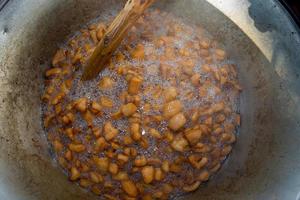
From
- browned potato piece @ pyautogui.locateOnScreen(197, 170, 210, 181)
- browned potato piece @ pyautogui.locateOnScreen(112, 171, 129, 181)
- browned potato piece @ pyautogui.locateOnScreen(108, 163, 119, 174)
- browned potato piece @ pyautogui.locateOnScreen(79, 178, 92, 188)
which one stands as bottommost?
browned potato piece @ pyautogui.locateOnScreen(197, 170, 210, 181)

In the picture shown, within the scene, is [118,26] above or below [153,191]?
above

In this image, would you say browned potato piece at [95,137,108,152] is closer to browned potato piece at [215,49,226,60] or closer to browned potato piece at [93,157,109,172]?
browned potato piece at [93,157,109,172]

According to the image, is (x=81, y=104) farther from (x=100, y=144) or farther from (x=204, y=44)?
(x=204, y=44)

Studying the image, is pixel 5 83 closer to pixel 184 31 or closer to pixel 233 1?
pixel 184 31

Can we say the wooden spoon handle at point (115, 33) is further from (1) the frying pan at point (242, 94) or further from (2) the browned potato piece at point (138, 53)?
(1) the frying pan at point (242, 94)

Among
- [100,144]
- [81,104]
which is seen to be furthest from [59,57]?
[100,144]

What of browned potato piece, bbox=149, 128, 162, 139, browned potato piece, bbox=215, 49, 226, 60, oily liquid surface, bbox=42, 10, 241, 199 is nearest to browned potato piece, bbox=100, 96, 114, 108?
oily liquid surface, bbox=42, 10, 241, 199

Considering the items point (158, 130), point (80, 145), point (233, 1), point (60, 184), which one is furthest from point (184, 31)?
point (60, 184)
